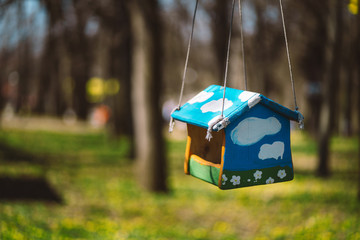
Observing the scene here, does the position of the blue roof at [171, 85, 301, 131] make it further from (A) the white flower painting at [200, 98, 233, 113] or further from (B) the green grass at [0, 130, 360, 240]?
(B) the green grass at [0, 130, 360, 240]

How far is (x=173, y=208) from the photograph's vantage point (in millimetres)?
6770

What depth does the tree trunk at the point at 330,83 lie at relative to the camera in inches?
338

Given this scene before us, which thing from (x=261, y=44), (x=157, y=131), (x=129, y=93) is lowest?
(x=157, y=131)

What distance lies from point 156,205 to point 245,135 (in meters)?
4.87

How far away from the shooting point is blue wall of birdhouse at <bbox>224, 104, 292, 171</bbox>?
7.46ft

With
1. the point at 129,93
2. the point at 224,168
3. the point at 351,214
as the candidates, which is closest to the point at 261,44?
the point at 129,93

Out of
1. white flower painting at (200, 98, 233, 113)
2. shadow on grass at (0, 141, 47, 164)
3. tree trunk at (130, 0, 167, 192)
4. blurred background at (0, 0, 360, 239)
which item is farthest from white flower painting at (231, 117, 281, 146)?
shadow on grass at (0, 141, 47, 164)

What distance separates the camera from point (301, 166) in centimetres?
1047

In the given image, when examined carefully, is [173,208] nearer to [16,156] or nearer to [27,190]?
[27,190]

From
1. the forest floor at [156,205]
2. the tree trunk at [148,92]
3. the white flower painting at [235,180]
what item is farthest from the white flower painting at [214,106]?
the tree trunk at [148,92]

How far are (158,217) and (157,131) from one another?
2005 millimetres

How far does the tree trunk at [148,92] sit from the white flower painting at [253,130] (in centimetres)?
527

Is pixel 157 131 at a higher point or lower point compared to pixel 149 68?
lower

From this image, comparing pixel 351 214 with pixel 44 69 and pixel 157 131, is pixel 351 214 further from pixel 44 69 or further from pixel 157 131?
pixel 44 69
